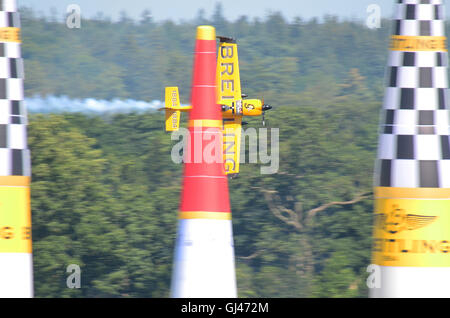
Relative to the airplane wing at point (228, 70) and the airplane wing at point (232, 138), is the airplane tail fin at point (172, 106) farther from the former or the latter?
the airplane wing at point (232, 138)

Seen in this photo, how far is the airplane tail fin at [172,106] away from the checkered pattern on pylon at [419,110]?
5.99 meters

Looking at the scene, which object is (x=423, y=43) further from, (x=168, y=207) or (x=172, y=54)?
(x=172, y=54)

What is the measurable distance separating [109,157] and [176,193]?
15.2 feet

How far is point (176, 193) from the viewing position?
102 feet

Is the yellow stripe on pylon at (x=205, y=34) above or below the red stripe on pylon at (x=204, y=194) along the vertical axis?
above

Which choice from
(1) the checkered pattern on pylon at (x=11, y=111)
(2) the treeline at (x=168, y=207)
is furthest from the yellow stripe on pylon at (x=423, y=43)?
(2) the treeline at (x=168, y=207)

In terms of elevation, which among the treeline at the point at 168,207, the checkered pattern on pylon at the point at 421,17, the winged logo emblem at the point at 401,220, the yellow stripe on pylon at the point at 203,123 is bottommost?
the treeline at the point at 168,207

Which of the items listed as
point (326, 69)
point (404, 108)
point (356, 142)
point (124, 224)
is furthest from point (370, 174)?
point (326, 69)

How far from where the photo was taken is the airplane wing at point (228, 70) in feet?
33.0

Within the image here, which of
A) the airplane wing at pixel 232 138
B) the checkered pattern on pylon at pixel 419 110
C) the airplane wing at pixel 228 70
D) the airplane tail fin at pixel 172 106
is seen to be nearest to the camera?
the checkered pattern on pylon at pixel 419 110

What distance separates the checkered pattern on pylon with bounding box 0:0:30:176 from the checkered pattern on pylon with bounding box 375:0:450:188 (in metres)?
2.90

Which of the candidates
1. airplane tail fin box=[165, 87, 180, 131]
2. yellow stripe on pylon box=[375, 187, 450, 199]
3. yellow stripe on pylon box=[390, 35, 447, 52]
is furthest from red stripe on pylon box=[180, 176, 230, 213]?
airplane tail fin box=[165, 87, 180, 131]

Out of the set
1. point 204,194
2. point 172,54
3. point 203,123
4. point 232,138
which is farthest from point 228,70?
point 172,54
